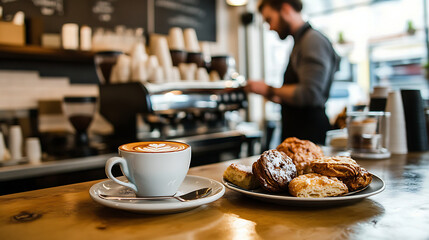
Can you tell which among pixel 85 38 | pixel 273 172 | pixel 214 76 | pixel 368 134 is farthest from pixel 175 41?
pixel 273 172

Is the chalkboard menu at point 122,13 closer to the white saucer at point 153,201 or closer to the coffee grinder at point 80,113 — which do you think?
the coffee grinder at point 80,113

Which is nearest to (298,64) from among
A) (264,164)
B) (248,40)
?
(264,164)

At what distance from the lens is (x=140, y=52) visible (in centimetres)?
238

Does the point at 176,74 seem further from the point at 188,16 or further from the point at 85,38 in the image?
the point at 188,16

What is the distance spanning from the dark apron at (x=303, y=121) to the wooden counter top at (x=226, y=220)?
1434 millimetres

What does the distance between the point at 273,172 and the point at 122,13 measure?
271 cm

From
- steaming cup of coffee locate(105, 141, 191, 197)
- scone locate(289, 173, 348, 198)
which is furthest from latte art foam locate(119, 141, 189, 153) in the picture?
scone locate(289, 173, 348, 198)

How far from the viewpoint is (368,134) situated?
125 centimetres

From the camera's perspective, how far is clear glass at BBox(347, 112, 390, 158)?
1.23 m

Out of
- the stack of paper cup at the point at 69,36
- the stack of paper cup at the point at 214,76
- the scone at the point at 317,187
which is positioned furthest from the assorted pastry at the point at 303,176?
the stack of paper cup at the point at 69,36

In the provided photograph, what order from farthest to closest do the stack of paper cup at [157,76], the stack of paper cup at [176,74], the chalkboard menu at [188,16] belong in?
the chalkboard menu at [188,16] → the stack of paper cup at [176,74] → the stack of paper cup at [157,76]

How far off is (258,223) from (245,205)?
102 mm

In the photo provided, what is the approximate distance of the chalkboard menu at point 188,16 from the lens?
335 centimetres

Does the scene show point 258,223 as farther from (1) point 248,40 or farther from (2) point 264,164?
(1) point 248,40
